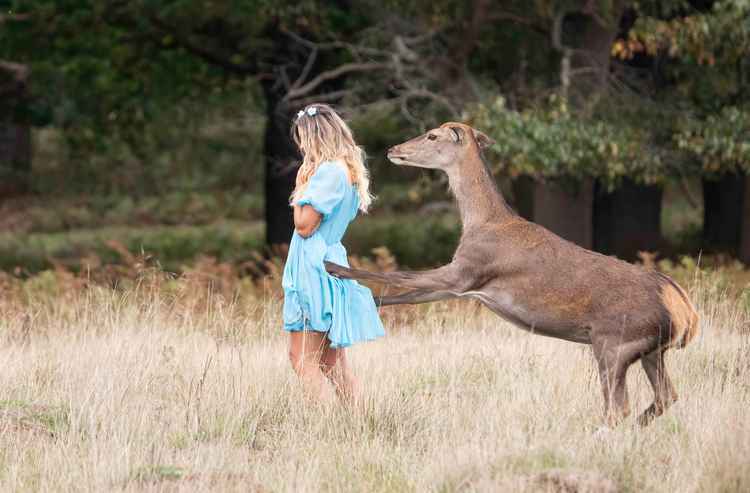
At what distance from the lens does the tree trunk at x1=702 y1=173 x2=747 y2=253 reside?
20.5 m

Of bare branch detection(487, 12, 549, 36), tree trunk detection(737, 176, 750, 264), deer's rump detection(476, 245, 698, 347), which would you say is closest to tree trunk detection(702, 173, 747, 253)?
tree trunk detection(737, 176, 750, 264)

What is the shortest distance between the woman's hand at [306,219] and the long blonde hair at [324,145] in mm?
66

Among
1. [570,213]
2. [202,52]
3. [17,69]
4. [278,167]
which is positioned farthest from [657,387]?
[17,69]

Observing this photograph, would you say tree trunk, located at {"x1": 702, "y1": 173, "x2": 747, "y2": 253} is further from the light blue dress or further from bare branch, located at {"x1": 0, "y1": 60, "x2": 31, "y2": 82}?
the light blue dress

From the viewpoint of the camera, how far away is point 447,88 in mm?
16094

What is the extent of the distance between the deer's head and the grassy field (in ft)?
4.03

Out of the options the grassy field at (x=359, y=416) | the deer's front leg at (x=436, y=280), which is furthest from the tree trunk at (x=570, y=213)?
the deer's front leg at (x=436, y=280)

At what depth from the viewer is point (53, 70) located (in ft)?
59.7

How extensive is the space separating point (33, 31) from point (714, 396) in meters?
13.5

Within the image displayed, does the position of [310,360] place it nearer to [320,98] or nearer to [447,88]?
[447,88]

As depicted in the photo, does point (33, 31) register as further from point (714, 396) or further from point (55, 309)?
point (714, 396)

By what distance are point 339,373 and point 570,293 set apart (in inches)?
50.2

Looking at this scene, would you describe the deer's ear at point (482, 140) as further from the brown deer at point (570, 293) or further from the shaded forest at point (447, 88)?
the shaded forest at point (447, 88)

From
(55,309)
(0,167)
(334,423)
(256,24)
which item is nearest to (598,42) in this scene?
(256,24)
